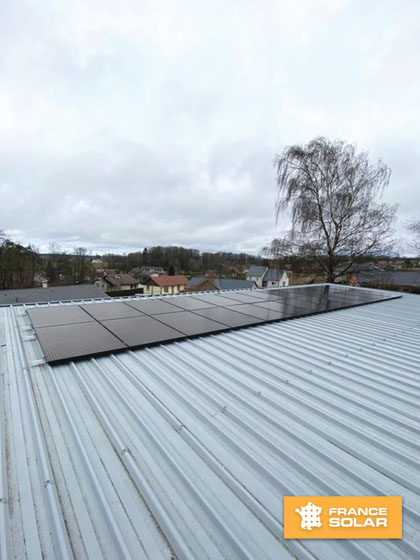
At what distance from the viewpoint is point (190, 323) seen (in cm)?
402

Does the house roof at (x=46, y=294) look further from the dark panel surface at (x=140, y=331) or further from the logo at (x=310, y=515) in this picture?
the logo at (x=310, y=515)

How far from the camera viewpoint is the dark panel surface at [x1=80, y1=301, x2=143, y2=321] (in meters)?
4.24

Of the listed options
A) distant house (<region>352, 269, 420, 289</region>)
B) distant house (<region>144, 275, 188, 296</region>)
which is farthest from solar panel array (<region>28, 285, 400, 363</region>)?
distant house (<region>144, 275, 188, 296</region>)

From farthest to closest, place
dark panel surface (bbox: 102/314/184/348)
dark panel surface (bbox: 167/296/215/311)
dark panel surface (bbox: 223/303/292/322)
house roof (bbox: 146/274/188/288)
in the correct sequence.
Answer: house roof (bbox: 146/274/188/288) < dark panel surface (bbox: 167/296/215/311) < dark panel surface (bbox: 223/303/292/322) < dark panel surface (bbox: 102/314/184/348)

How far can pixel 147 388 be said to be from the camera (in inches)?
86.6

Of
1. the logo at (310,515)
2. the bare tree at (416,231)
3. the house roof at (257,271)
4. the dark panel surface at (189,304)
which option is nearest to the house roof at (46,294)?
the dark panel surface at (189,304)

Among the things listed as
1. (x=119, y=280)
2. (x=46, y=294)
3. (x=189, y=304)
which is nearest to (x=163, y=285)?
(x=119, y=280)

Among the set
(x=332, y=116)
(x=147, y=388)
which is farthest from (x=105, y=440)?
(x=332, y=116)

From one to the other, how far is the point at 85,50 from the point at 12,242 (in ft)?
84.1

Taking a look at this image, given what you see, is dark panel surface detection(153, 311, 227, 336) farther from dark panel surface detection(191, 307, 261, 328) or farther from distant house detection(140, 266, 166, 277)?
distant house detection(140, 266, 166, 277)

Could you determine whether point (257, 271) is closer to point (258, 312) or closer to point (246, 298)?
point (246, 298)

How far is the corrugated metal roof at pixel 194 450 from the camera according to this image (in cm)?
108

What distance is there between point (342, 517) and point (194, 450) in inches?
35.2

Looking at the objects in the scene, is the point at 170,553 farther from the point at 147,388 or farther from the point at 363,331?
the point at 363,331
